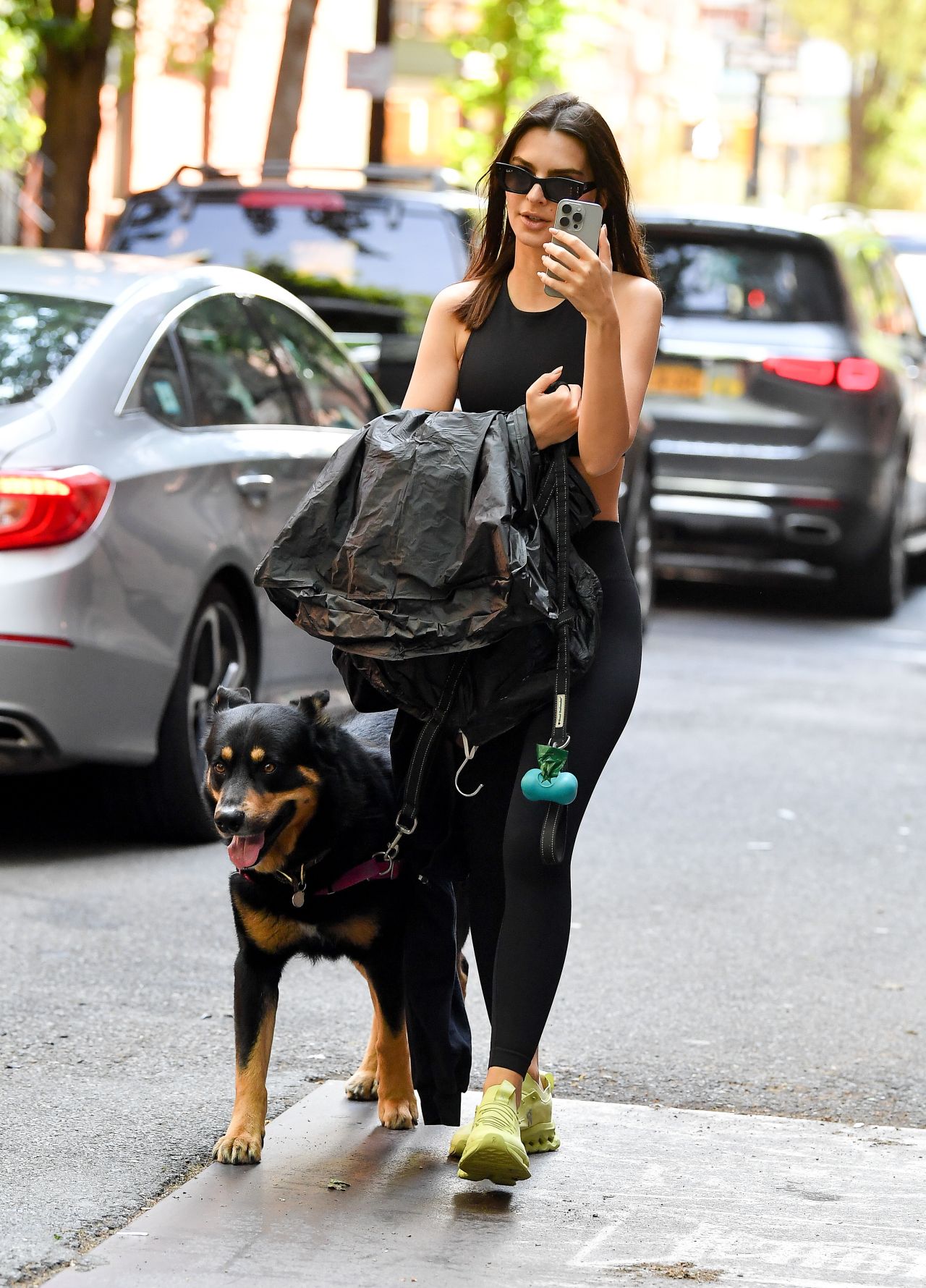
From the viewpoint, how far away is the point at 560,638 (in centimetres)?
369

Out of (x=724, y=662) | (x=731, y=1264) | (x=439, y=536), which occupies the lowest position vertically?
(x=724, y=662)

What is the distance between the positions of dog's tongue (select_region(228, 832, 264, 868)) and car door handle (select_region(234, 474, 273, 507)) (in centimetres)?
289

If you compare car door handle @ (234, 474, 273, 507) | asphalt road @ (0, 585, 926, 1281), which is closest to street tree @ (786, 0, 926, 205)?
asphalt road @ (0, 585, 926, 1281)

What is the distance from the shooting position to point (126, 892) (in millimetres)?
6012

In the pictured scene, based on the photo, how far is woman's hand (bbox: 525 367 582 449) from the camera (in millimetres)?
3672

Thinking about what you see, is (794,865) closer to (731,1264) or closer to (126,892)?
(126,892)

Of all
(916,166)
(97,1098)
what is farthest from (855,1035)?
(916,166)

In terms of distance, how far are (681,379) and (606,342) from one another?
27.2 feet

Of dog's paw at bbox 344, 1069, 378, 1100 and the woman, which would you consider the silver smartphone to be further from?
dog's paw at bbox 344, 1069, 378, 1100

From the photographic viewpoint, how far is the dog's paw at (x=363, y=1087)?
14.1 ft

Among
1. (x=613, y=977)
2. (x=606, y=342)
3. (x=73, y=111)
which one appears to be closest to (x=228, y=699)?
(x=606, y=342)

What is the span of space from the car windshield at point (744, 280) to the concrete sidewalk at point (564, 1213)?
A: 8036mm

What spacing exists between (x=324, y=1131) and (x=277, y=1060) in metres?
0.55

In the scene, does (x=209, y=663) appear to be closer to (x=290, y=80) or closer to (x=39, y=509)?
(x=39, y=509)
